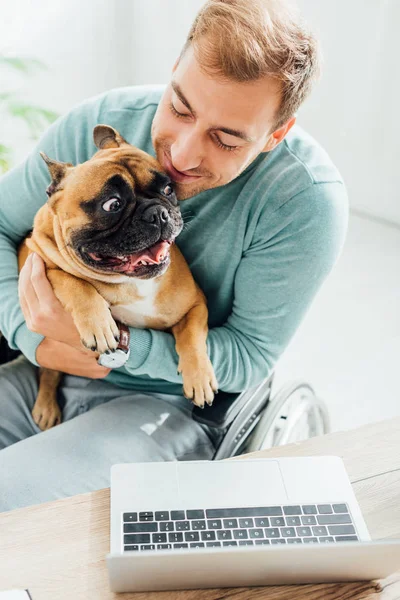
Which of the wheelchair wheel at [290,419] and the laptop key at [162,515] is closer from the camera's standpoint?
the laptop key at [162,515]

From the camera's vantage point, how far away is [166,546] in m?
0.86

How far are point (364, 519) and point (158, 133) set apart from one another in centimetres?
70

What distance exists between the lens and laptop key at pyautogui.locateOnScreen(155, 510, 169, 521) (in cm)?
90

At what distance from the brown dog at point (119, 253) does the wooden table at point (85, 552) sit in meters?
0.28

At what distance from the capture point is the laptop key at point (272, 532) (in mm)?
894

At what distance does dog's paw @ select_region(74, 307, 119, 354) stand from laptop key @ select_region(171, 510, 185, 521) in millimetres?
304

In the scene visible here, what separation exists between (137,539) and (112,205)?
0.49 m

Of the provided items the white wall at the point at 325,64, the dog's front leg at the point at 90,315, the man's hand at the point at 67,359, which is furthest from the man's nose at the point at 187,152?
the white wall at the point at 325,64

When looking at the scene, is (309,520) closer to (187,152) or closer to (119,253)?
(119,253)

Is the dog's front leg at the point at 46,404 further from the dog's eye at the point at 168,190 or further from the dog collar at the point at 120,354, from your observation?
the dog's eye at the point at 168,190

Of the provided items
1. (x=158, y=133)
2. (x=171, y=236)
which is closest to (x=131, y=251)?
(x=171, y=236)

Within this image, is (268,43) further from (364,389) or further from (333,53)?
(333,53)

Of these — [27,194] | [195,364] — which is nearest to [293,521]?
[195,364]

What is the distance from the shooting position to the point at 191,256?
4.04ft
